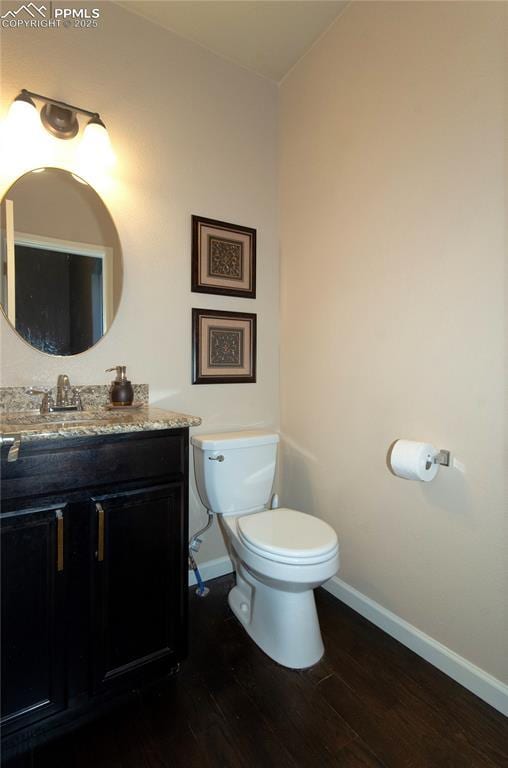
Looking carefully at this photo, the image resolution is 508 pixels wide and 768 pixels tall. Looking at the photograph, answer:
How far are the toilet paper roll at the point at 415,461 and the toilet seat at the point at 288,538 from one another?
0.37m

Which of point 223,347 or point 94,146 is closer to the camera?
point 94,146

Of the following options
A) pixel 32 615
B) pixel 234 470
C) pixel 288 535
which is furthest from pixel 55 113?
pixel 288 535

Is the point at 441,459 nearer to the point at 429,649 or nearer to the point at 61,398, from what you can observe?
the point at 429,649

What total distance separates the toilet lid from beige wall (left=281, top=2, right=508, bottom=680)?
12.6 inches

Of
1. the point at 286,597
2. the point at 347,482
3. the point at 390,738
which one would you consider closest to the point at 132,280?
the point at 347,482

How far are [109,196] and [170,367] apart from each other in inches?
31.4

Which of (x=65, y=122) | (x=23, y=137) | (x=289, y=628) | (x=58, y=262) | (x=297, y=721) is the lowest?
(x=297, y=721)

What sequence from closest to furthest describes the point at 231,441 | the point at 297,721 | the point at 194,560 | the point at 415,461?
1. the point at 297,721
2. the point at 415,461
3. the point at 231,441
4. the point at 194,560

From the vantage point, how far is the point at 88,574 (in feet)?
3.74

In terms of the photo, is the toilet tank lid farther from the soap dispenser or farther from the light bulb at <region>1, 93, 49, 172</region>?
the light bulb at <region>1, 93, 49, 172</region>

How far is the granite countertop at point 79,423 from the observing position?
1016mm

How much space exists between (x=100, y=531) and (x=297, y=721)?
0.87m

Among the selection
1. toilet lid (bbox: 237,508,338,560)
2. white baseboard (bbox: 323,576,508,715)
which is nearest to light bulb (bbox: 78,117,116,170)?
toilet lid (bbox: 237,508,338,560)

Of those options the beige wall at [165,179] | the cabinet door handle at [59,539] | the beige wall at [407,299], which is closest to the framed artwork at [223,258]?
the beige wall at [165,179]
